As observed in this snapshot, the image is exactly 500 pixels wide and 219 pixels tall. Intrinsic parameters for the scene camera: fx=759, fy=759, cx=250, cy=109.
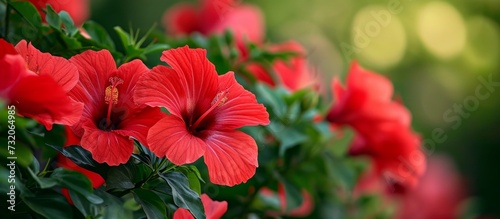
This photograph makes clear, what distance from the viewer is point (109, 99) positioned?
65 centimetres

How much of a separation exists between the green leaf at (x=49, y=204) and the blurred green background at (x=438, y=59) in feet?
5.89

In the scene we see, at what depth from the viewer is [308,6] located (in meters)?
2.81

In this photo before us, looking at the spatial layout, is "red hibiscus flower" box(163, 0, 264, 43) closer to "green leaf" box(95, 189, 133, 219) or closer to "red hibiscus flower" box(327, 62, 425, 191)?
"red hibiscus flower" box(327, 62, 425, 191)

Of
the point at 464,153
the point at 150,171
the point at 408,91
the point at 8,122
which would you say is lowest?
the point at 464,153

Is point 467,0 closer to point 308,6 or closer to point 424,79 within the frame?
point 424,79

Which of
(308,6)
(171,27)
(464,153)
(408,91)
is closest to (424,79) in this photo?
(408,91)

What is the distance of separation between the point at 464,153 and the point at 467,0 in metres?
0.52

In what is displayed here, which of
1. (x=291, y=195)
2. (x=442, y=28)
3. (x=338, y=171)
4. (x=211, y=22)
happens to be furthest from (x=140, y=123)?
(x=442, y=28)

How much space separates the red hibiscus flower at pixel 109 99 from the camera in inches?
24.9

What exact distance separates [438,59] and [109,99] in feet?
6.67

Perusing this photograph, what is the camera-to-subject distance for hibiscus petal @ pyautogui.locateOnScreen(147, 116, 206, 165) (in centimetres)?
60

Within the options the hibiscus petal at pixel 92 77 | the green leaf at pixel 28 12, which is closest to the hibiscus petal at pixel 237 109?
the hibiscus petal at pixel 92 77

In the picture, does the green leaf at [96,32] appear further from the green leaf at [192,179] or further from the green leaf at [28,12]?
the green leaf at [192,179]

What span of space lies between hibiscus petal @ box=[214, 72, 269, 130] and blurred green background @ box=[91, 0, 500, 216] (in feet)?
5.61
